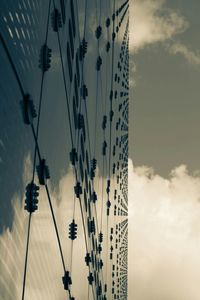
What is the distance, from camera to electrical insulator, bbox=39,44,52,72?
837 centimetres

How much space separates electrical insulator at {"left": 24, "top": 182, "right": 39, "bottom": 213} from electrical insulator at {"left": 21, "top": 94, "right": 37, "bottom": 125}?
1.02 meters

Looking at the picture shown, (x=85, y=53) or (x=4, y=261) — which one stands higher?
(x=85, y=53)

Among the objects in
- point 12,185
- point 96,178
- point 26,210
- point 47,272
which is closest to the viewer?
point 12,185

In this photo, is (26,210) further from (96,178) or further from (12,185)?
(96,178)

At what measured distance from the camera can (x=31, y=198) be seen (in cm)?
769

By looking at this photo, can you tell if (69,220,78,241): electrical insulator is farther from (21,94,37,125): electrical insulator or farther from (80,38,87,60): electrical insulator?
(21,94,37,125): electrical insulator

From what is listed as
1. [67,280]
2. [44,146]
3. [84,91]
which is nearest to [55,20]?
[44,146]

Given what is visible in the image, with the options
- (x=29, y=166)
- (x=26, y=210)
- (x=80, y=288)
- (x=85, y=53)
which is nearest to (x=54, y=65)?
(x=29, y=166)

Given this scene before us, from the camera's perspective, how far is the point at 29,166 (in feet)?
25.1

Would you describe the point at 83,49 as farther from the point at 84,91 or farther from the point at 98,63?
the point at 98,63

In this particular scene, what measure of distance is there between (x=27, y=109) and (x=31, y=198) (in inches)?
56.4

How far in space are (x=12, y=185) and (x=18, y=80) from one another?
4.75ft

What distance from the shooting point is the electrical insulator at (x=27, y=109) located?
7.15 metres

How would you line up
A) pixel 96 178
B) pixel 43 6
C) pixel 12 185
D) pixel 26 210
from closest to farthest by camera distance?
1. pixel 12 185
2. pixel 26 210
3. pixel 43 6
4. pixel 96 178
